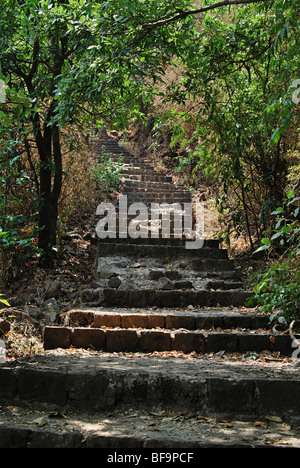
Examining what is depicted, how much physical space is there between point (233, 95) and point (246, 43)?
1987 mm

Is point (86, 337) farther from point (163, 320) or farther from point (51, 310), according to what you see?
point (51, 310)

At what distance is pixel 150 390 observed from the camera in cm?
280

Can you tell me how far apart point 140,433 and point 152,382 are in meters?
0.52

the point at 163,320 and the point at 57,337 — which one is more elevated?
the point at 163,320

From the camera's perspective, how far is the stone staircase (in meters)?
2.29

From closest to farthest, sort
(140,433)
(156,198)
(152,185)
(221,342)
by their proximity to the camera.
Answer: (140,433)
(221,342)
(156,198)
(152,185)

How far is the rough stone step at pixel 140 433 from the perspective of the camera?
215cm

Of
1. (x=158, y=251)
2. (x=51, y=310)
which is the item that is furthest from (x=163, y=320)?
(x=158, y=251)

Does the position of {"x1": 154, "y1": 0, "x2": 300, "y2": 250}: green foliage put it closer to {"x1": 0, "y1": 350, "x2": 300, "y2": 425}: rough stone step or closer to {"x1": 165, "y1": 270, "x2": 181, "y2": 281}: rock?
{"x1": 165, "y1": 270, "x2": 181, "y2": 281}: rock

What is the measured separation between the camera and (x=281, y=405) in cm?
268

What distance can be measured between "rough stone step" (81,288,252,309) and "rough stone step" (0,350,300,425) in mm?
2135

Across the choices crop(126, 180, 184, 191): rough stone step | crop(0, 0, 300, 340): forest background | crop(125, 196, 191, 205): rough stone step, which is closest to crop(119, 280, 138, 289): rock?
crop(0, 0, 300, 340): forest background

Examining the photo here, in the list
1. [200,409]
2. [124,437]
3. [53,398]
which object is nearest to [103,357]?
[53,398]

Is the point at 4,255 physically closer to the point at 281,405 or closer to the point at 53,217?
the point at 53,217
